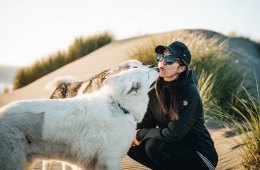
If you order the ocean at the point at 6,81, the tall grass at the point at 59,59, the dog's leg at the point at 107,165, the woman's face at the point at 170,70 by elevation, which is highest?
the woman's face at the point at 170,70

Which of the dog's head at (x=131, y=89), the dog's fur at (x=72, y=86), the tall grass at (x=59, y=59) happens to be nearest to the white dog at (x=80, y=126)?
the dog's head at (x=131, y=89)

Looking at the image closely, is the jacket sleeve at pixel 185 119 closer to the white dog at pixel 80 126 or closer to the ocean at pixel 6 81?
the white dog at pixel 80 126

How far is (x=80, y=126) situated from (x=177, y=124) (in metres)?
1.20

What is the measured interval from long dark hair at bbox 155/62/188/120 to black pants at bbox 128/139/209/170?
0.43 meters

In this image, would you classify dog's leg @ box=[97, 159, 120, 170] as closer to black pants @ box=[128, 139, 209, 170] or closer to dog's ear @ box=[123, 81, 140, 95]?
black pants @ box=[128, 139, 209, 170]

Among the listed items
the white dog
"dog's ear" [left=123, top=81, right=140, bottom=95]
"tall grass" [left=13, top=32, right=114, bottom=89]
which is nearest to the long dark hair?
the white dog

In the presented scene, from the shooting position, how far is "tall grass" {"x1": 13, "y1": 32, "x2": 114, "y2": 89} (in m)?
16.7

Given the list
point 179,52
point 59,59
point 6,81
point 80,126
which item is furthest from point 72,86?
point 6,81

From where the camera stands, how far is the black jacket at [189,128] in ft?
13.0

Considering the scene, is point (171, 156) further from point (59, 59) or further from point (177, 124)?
point (59, 59)

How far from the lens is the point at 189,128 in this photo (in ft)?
13.1

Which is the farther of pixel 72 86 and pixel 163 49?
pixel 72 86

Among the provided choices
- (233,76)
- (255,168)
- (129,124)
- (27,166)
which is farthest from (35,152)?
(233,76)

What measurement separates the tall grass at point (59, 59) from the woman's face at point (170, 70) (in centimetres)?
1343
